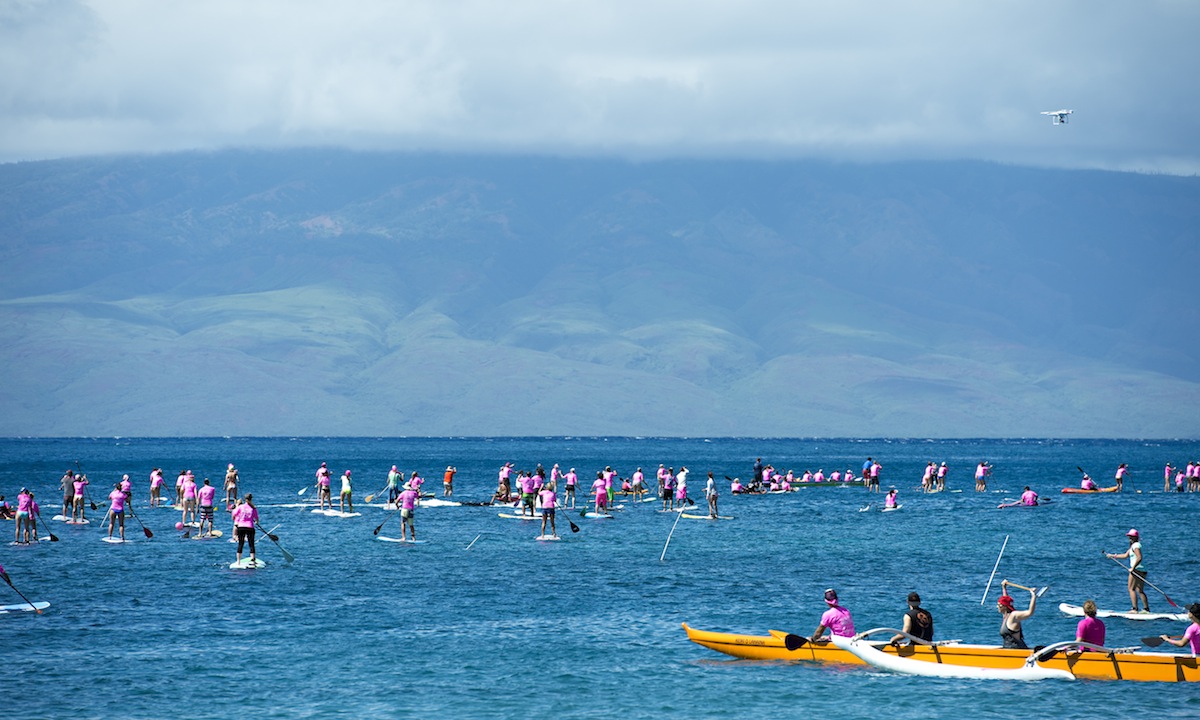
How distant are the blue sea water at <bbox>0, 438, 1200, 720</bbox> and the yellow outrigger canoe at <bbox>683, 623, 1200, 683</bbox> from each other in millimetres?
419

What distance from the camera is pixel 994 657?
104 ft

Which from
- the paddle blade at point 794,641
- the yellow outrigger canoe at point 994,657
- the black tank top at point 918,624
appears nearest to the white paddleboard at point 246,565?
the yellow outrigger canoe at point 994,657

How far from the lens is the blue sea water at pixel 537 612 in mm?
30031

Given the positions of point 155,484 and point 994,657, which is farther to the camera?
point 155,484

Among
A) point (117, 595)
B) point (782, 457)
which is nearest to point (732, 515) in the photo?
point (117, 595)

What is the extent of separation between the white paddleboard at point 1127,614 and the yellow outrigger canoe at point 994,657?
6392 millimetres

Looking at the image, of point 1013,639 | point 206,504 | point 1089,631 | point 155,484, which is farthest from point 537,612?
point 155,484

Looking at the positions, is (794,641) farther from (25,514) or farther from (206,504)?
(25,514)

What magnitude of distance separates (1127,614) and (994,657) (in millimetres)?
8756

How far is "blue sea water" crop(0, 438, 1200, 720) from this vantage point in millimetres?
30031

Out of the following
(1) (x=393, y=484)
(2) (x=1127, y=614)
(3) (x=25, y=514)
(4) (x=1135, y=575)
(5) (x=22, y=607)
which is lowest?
(5) (x=22, y=607)

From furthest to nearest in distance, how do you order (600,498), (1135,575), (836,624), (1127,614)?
(600,498)
(1135,575)
(1127,614)
(836,624)

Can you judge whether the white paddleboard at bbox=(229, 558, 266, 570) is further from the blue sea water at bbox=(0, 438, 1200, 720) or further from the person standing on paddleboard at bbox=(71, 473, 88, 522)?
the person standing on paddleboard at bbox=(71, 473, 88, 522)

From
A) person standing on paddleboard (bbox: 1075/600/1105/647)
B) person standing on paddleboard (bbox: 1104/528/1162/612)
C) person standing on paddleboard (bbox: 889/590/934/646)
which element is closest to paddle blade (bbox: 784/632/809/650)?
person standing on paddleboard (bbox: 889/590/934/646)
